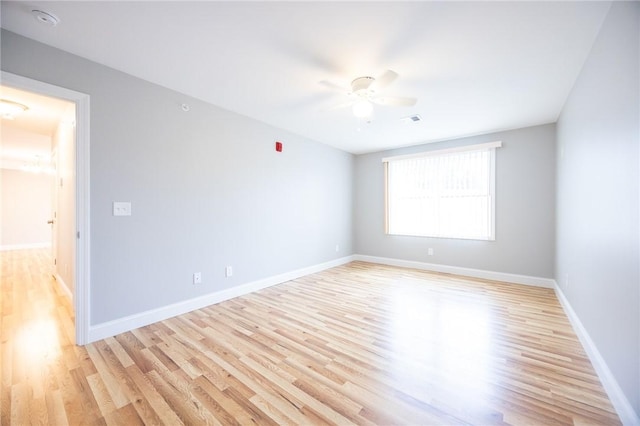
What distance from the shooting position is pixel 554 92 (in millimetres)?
2873

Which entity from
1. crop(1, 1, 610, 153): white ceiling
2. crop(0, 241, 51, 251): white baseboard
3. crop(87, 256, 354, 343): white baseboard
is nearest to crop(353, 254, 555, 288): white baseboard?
crop(87, 256, 354, 343): white baseboard

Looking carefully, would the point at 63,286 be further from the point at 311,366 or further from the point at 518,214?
the point at 518,214

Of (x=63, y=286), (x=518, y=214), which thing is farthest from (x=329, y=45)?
(x=63, y=286)

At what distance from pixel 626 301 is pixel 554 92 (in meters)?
2.48

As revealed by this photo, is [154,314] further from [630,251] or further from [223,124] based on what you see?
[630,251]

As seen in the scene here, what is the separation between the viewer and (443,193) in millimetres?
4844

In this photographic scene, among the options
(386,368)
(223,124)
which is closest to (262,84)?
(223,124)

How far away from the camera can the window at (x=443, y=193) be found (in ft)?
14.7

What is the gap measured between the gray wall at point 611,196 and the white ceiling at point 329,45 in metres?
0.31

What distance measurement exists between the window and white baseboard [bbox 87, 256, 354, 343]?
8.40 feet

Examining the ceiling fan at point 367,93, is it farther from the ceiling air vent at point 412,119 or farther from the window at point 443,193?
the window at point 443,193

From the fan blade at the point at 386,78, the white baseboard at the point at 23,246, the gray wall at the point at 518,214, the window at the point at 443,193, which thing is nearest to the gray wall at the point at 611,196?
the fan blade at the point at 386,78

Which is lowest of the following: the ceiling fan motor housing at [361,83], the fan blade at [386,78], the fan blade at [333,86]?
the fan blade at [386,78]

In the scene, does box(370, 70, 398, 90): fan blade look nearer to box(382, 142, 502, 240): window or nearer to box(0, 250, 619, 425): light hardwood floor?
box(0, 250, 619, 425): light hardwood floor
